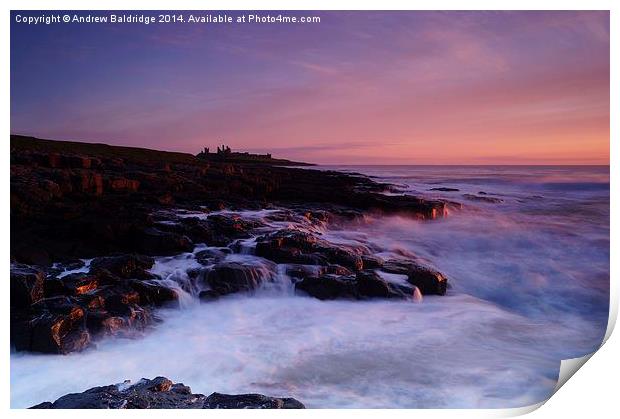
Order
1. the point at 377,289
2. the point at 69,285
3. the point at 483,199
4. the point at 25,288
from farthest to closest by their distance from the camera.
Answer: the point at 483,199 < the point at 377,289 < the point at 69,285 < the point at 25,288

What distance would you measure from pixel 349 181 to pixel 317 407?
201 centimetres

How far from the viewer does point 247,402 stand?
3.32 m

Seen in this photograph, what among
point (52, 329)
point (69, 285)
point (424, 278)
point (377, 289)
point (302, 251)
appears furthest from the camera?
point (302, 251)

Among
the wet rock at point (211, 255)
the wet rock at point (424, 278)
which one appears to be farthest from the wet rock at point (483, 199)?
the wet rock at point (211, 255)

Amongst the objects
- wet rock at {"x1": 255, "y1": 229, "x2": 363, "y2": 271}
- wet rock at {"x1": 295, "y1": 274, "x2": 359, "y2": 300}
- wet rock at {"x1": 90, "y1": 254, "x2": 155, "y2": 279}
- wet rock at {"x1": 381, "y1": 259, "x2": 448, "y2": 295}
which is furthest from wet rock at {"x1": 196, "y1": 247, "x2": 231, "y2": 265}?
wet rock at {"x1": 381, "y1": 259, "x2": 448, "y2": 295}

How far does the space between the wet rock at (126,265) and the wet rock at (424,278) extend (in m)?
1.96

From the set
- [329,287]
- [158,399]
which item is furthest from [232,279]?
[158,399]

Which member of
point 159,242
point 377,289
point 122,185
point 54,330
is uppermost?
point 122,185

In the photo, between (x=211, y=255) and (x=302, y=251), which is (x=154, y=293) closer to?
(x=211, y=255)

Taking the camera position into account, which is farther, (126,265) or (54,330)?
(126,265)

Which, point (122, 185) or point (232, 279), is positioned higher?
point (122, 185)

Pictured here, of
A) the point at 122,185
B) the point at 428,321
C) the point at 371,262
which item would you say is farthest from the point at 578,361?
the point at 122,185

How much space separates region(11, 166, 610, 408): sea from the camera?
3.49 metres

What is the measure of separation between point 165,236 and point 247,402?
157 centimetres
